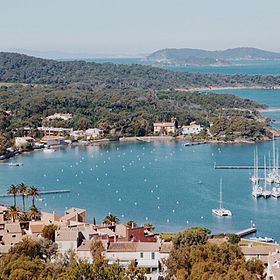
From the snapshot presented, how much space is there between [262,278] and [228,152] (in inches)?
1199

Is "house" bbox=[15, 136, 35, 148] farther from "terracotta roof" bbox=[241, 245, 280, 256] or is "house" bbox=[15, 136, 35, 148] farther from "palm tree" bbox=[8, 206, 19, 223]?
"terracotta roof" bbox=[241, 245, 280, 256]

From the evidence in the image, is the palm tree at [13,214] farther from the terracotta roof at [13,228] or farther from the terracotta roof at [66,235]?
the terracotta roof at [66,235]

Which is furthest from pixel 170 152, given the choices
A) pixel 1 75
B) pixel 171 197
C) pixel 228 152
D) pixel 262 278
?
pixel 1 75

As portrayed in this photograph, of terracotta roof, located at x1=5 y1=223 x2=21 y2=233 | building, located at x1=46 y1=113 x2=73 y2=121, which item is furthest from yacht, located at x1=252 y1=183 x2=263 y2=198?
building, located at x1=46 y1=113 x2=73 y2=121

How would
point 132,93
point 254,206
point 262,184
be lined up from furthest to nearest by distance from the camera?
point 132,93 → point 262,184 → point 254,206

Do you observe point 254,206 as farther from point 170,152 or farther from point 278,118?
point 278,118

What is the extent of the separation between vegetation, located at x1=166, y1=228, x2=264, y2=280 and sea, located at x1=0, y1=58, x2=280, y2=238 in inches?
345

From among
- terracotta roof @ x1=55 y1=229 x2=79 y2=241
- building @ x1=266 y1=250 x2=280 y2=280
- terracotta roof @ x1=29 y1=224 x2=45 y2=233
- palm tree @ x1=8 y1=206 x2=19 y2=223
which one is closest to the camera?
building @ x1=266 y1=250 x2=280 y2=280

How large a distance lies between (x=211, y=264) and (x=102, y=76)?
8553 centimetres

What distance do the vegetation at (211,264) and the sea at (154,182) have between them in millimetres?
8771

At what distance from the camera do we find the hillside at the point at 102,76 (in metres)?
91.9

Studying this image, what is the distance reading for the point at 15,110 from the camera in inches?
2370

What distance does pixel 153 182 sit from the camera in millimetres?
34594

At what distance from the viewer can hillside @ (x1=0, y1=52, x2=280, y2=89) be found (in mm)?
91875
